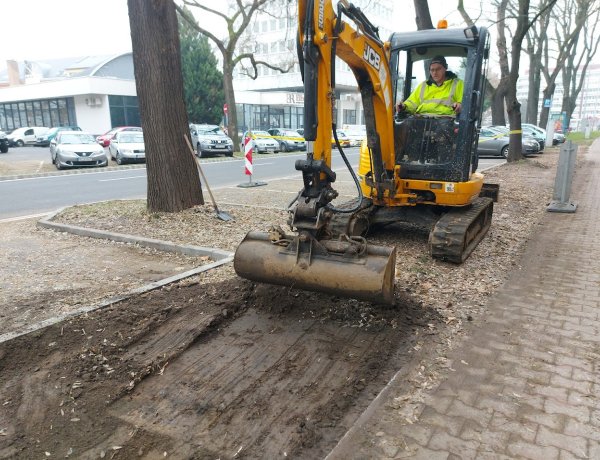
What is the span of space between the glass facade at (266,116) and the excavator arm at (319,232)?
49.1 meters

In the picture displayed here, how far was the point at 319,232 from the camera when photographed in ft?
14.2

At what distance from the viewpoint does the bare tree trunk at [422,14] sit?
46.9ft

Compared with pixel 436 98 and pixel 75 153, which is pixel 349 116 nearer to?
pixel 75 153

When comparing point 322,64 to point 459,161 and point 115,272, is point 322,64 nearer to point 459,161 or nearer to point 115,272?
point 459,161

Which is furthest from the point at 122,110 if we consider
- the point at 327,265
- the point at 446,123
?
the point at 327,265

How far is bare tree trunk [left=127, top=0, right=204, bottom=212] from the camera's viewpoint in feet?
26.5

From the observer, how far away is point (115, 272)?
5.95 m

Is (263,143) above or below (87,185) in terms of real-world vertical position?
above

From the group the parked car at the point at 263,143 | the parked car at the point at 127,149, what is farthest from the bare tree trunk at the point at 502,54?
the parked car at the point at 127,149

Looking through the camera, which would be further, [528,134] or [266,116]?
[266,116]

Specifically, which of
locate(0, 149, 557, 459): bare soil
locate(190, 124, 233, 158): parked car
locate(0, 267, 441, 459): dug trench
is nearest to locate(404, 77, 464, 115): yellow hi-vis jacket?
locate(0, 149, 557, 459): bare soil

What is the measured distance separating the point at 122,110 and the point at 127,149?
79.8 ft

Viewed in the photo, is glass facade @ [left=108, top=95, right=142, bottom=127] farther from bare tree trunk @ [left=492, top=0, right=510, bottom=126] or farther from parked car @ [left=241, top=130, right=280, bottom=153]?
bare tree trunk @ [left=492, top=0, right=510, bottom=126]

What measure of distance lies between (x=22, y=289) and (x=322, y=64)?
155 inches
